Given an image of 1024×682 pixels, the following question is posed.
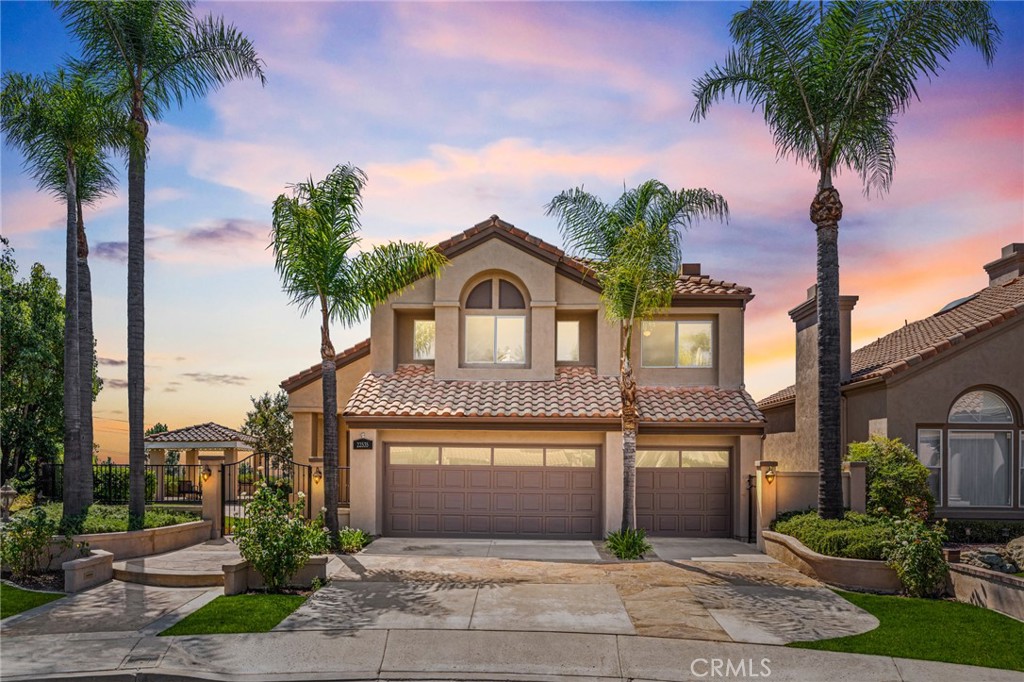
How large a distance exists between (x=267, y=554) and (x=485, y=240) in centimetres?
1095

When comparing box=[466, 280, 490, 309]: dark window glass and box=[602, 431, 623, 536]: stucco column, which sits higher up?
box=[466, 280, 490, 309]: dark window glass

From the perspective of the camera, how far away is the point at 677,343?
2169 cm

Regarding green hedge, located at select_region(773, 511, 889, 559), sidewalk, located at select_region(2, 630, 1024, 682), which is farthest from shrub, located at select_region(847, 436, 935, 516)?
sidewalk, located at select_region(2, 630, 1024, 682)

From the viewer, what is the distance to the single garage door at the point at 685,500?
66.5 ft

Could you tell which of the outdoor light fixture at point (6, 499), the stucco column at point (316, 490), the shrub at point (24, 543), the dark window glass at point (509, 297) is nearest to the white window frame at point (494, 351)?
the dark window glass at point (509, 297)

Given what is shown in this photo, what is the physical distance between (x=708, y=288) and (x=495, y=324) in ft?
19.0

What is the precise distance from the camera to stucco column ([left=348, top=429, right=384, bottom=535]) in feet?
64.5

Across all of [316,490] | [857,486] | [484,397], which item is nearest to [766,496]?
[857,486]

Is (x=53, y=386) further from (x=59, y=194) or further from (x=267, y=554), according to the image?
(x=267, y=554)

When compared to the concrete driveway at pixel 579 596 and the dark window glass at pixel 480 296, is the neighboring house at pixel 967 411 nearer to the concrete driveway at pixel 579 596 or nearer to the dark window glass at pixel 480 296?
the concrete driveway at pixel 579 596

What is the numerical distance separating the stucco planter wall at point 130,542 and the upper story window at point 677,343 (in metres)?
12.1

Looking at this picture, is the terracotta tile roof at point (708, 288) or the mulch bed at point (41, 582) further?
the terracotta tile roof at point (708, 288)

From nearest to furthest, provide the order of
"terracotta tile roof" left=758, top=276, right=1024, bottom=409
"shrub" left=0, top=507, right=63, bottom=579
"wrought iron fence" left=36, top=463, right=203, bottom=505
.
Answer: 1. "shrub" left=0, top=507, right=63, bottom=579
2. "terracotta tile roof" left=758, top=276, right=1024, bottom=409
3. "wrought iron fence" left=36, top=463, right=203, bottom=505

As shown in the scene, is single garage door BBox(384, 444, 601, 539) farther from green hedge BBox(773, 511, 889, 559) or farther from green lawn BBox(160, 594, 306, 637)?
green lawn BBox(160, 594, 306, 637)
